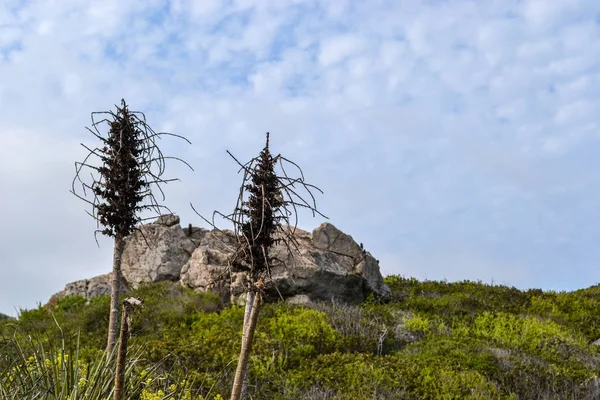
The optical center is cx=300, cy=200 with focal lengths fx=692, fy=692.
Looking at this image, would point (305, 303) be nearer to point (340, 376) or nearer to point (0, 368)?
point (340, 376)

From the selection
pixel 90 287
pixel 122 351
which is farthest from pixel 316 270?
pixel 122 351

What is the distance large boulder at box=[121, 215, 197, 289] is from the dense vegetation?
1.48 m

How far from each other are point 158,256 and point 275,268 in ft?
15.9

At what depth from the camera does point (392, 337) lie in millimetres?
15570

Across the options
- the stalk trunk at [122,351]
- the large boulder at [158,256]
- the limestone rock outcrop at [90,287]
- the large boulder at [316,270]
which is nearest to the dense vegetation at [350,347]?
the large boulder at [316,270]

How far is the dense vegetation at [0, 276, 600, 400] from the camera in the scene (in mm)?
10448

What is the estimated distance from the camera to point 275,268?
725 inches

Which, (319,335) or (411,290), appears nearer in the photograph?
(319,335)

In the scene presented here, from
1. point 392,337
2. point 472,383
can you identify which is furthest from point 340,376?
point 392,337

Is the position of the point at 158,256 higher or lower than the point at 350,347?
higher

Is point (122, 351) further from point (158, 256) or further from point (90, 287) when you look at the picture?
point (90, 287)

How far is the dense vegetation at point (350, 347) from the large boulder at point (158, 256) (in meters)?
1.48

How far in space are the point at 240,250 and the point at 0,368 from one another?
151 inches

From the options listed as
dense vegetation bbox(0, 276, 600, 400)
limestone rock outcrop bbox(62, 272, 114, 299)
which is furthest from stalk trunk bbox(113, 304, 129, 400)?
limestone rock outcrop bbox(62, 272, 114, 299)
